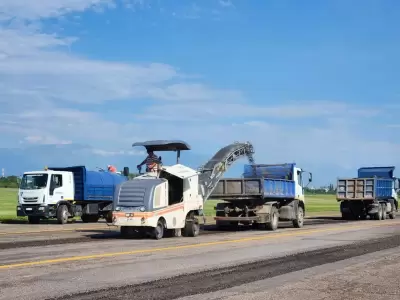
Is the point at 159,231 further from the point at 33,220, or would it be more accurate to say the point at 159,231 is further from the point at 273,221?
the point at 33,220

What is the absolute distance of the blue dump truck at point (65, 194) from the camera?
3192cm

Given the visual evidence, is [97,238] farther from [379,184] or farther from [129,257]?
[379,184]

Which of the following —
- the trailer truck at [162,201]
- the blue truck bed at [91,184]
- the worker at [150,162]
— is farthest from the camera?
the blue truck bed at [91,184]

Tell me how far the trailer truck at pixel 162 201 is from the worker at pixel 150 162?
0.19m

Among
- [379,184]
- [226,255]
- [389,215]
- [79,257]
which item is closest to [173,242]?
[226,255]

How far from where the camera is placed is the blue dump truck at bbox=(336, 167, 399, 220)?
3997 cm

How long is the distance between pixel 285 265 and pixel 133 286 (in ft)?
15.6

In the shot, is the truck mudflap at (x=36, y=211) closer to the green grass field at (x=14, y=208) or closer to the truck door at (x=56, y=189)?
the truck door at (x=56, y=189)

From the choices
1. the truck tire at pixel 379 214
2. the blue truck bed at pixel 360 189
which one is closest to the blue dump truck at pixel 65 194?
the blue truck bed at pixel 360 189

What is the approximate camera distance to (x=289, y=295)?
10.5 metres

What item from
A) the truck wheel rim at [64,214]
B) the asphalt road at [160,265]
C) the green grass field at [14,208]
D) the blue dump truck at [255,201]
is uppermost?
the blue dump truck at [255,201]

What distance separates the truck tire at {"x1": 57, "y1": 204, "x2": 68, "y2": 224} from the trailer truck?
9.86 m

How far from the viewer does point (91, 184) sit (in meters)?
34.6

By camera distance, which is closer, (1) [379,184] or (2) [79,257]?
(2) [79,257]
